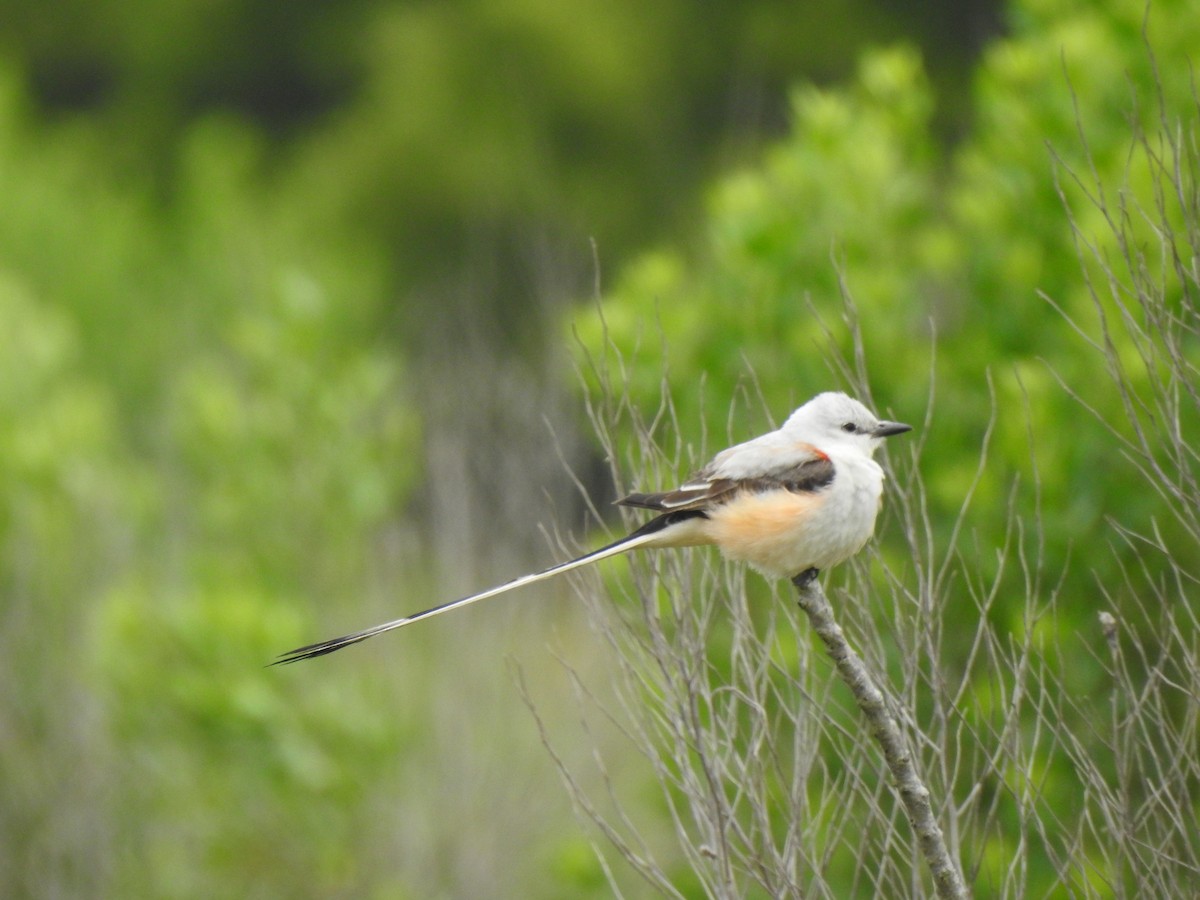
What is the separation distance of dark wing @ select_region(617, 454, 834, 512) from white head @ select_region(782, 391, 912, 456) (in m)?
0.26

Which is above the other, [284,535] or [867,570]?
[867,570]

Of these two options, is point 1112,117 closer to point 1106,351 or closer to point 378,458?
point 1106,351

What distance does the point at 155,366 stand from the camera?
17859 millimetres

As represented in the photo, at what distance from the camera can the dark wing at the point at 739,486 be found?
352 centimetres

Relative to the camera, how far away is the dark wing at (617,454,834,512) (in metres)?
3.52

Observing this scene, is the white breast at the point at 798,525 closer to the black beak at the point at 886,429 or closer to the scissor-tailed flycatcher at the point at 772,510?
the scissor-tailed flycatcher at the point at 772,510

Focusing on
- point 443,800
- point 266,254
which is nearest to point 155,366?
point 266,254

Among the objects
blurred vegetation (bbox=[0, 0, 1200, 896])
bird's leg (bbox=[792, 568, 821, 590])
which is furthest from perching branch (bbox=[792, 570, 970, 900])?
blurred vegetation (bbox=[0, 0, 1200, 896])

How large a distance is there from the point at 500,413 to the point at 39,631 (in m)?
3.77

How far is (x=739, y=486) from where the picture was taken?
11.8 feet

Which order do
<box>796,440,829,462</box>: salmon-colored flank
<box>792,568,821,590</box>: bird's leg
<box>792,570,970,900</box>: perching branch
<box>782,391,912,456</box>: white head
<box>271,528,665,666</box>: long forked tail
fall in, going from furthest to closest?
<box>782,391,912,456</box>: white head < <box>796,440,829,462</box>: salmon-colored flank < <box>792,568,821,590</box>: bird's leg < <box>271,528,665,666</box>: long forked tail < <box>792,570,970,900</box>: perching branch

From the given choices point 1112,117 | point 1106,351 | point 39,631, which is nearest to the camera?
point 1106,351

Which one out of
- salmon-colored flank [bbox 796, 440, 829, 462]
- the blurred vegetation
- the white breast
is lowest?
the blurred vegetation

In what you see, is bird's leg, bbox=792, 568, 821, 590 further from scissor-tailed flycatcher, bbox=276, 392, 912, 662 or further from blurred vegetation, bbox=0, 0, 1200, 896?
blurred vegetation, bbox=0, 0, 1200, 896
